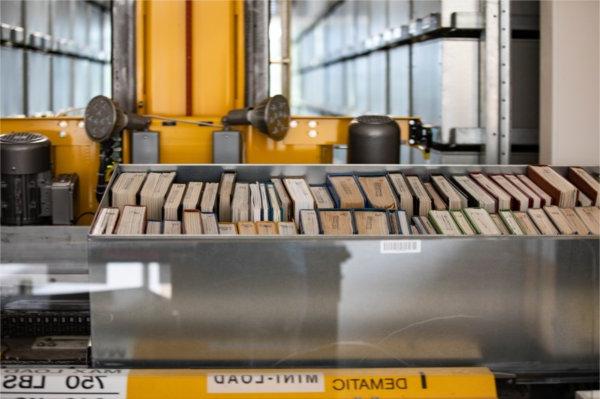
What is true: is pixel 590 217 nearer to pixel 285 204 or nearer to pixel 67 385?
pixel 285 204

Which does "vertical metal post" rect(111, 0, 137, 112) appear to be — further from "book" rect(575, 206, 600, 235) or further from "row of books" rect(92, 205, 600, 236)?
"book" rect(575, 206, 600, 235)

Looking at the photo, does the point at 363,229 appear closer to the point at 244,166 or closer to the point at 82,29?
the point at 244,166

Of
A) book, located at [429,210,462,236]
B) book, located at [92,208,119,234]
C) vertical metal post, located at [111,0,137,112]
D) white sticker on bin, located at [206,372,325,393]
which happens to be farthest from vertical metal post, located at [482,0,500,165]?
book, located at [92,208,119,234]

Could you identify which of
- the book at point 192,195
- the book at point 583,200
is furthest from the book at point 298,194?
the book at point 583,200

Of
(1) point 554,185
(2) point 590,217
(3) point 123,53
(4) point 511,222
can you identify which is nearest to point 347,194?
(4) point 511,222

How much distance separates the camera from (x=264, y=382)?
3334mm

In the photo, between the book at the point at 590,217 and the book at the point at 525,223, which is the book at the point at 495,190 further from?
the book at the point at 590,217

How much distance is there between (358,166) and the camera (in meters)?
4.18

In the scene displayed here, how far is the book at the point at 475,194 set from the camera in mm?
3904

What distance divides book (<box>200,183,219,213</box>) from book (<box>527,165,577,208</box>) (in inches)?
60.2

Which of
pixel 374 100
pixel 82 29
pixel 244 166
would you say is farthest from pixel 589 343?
pixel 82 29

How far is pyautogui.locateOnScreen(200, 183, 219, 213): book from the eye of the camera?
12.5 feet

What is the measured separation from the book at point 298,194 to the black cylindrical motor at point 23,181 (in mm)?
1338

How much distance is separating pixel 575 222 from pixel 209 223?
1.59 metres
